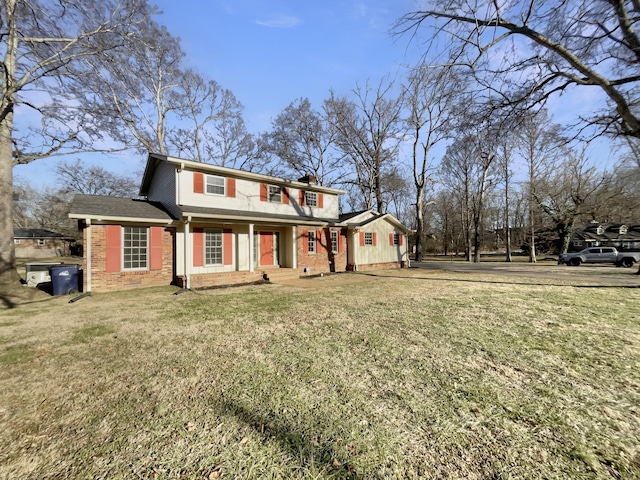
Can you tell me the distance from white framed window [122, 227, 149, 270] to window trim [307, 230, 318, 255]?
782cm

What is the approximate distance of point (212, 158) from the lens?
2494 centimetres

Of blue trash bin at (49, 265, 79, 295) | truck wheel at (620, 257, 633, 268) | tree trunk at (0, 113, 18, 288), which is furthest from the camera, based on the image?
truck wheel at (620, 257, 633, 268)

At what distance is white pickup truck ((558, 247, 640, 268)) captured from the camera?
20531 millimetres

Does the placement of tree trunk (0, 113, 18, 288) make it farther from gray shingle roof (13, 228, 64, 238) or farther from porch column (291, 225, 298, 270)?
gray shingle roof (13, 228, 64, 238)

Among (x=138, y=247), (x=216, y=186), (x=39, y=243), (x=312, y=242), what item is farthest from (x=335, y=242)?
(x=39, y=243)

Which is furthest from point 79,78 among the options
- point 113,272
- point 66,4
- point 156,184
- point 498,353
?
point 498,353

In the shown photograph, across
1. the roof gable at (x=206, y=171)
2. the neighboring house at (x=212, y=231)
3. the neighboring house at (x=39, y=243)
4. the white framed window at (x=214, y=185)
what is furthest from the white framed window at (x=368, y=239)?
the neighboring house at (x=39, y=243)

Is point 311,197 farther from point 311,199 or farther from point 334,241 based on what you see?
point 334,241

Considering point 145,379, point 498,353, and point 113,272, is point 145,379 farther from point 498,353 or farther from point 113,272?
point 113,272

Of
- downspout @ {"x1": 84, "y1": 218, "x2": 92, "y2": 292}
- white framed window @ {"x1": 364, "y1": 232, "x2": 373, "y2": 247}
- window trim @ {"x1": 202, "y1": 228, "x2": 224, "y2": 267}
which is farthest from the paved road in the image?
downspout @ {"x1": 84, "y1": 218, "x2": 92, "y2": 292}

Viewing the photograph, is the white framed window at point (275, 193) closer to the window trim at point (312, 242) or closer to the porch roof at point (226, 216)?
the porch roof at point (226, 216)

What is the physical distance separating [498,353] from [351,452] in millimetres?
3258

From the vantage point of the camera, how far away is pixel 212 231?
1245 cm

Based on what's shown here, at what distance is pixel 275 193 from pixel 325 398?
13.2m
